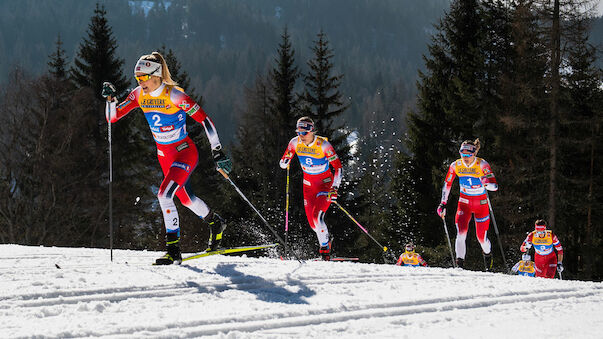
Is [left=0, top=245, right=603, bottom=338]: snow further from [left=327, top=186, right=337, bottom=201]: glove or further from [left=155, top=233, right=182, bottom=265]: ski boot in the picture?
[left=327, top=186, right=337, bottom=201]: glove

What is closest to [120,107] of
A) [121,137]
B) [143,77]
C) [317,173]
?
[143,77]

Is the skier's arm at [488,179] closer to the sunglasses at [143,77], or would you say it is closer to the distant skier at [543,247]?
the distant skier at [543,247]

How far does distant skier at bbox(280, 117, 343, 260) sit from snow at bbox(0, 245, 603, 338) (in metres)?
3.23

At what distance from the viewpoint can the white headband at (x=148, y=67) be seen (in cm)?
622

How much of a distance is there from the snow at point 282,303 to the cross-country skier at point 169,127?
2.88ft

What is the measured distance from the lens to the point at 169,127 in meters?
6.46

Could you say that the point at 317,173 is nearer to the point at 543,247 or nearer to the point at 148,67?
the point at 148,67

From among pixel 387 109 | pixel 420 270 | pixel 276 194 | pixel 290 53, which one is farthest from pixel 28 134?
pixel 387 109

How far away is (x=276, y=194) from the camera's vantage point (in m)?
25.8

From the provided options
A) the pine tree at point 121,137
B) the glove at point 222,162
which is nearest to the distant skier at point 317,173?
the glove at point 222,162

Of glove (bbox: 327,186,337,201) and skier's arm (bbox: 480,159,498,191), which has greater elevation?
skier's arm (bbox: 480,159,498,191)

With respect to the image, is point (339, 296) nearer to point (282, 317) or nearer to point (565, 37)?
point (282, 317)

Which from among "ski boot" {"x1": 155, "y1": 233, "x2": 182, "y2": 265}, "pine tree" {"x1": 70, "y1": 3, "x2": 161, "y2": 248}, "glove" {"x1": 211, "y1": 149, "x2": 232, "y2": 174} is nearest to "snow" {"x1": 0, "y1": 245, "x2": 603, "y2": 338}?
"ski boot" {"x1": 155, "y1": 233, "x2": 182, "y2": 265}

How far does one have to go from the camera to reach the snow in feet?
10.9
